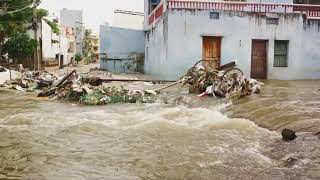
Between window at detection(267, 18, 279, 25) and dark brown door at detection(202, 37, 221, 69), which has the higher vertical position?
window at detection(267, 18, 279, 25)

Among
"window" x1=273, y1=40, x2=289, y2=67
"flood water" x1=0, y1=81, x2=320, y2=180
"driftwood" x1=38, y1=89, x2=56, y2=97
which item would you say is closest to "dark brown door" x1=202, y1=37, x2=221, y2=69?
"window" x1=273, y1=40, x2=289, y2=67

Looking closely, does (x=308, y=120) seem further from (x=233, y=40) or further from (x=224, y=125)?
(x=233, y=40)

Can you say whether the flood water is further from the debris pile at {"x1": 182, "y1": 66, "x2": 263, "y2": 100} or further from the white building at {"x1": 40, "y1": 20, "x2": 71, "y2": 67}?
the white building at {"x1": 40, "y1": 20, "x2": 71, "y2": 67}

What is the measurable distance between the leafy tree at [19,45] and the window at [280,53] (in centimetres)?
1458

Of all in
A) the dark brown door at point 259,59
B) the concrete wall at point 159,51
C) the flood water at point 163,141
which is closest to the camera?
the flood water at point 163,141

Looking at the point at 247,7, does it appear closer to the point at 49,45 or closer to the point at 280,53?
the point at 280,53

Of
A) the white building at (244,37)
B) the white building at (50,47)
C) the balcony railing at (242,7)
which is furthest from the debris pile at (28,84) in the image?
the white building at (50,47)

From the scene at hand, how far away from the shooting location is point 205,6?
69.3 ft

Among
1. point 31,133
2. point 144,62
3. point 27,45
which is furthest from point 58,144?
point 144,62

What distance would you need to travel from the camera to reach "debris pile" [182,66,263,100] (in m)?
14.5

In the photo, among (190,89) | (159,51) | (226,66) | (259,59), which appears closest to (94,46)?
(159,51)

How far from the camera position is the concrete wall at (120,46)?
32.8m

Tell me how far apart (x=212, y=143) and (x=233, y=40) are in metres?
13.7

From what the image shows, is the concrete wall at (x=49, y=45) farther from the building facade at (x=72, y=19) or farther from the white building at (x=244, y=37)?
the building facade at (x=72, y=19)
